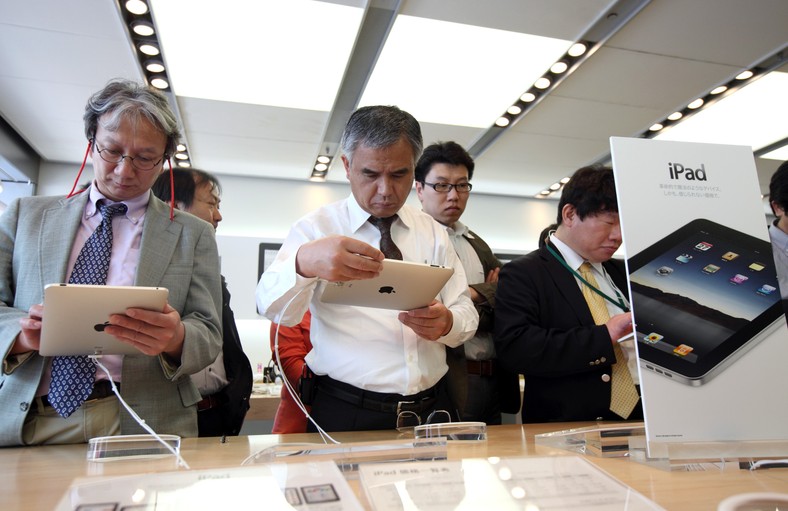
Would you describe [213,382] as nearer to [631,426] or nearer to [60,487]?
[60,487]

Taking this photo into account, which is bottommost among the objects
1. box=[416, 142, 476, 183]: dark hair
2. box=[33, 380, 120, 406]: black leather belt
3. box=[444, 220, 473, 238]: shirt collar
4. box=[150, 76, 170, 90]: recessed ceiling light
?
box=[33, 380, 120, 406]: black leather belt

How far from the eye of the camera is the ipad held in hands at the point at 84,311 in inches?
40.4

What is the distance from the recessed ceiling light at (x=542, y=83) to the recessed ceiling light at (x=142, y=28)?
2.42 m

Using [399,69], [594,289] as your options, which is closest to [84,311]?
[594,289]

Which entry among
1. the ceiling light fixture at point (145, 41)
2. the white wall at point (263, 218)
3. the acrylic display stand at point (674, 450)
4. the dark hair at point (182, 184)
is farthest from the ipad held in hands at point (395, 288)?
the white wall at point (263, 218)

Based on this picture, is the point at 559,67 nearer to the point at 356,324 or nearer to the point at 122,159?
the point at 356,324

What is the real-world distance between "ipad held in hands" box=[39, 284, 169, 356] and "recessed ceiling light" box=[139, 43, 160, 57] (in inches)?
102

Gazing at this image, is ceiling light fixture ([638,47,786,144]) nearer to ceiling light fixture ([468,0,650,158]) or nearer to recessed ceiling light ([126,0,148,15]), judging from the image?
ceiling light fixture ([468,0,650,158])

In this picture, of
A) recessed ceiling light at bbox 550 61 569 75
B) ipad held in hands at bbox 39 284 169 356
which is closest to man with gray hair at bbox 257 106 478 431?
ipad held in hands at bbox 39 284 169 356

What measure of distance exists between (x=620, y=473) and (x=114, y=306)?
0.97 m

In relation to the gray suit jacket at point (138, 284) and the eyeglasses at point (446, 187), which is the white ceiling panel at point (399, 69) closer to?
the eyeglasses at point (446, 187)

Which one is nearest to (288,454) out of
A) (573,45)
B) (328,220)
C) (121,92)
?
(328,220)

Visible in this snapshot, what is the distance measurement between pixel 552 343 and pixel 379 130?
2.70 feet

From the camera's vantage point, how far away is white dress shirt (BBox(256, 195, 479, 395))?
142 centimetres
